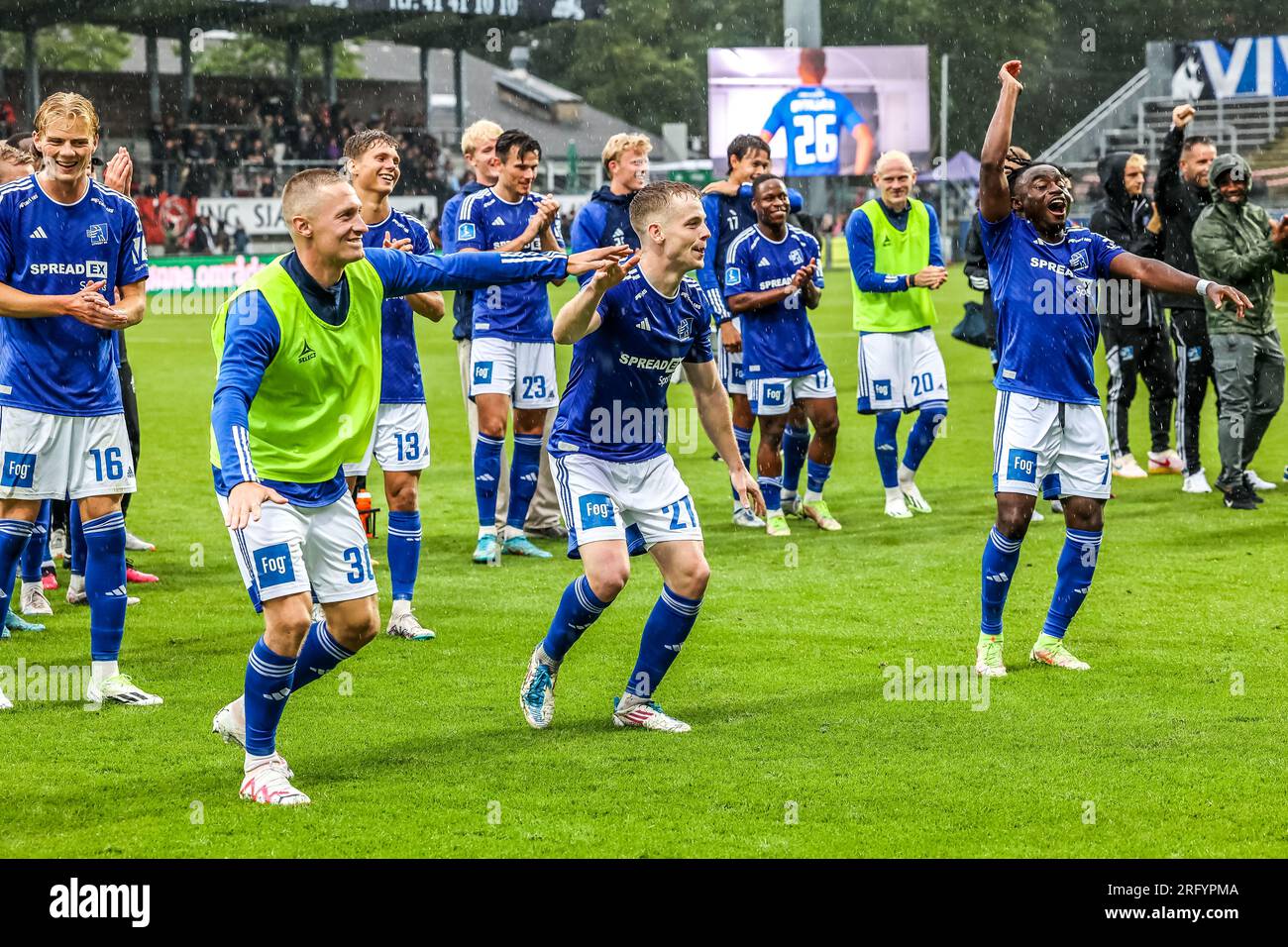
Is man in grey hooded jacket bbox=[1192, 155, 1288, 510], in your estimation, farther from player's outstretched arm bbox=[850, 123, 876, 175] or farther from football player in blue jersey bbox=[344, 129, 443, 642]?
player's outstretched arm bbox=[850, 123, 876, 175]

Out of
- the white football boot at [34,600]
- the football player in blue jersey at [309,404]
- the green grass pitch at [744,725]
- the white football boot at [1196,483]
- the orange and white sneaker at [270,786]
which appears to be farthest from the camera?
the white football boot at [1196,483]

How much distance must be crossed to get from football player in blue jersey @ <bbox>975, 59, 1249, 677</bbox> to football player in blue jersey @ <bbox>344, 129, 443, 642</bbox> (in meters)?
2.71

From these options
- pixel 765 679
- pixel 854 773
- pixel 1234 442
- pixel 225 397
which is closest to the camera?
pixel 225 397

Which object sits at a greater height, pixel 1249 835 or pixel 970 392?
pixel 970 392

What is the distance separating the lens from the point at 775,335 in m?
10.5

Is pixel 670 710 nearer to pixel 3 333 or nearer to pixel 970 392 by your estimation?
pixel 3 333

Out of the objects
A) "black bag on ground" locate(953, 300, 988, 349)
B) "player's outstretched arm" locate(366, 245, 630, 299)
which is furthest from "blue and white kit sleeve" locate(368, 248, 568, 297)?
"black bag on ground" locate(953, 300, 988, 349)

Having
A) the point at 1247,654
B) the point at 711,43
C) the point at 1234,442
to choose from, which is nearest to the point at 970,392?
the point at 1234,442

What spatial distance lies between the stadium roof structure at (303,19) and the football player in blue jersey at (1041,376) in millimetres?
33023

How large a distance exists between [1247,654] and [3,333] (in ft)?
18.2

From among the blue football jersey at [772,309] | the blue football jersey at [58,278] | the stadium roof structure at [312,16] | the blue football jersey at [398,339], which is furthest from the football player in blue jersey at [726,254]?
the stadium roof structure at [312,16]

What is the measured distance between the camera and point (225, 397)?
472cm

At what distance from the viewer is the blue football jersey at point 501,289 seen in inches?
Result: 374

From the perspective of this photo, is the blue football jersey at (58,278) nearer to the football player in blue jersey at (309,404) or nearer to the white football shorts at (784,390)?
the football player in blue jersey at (309,404)
